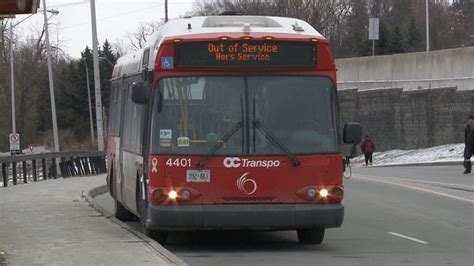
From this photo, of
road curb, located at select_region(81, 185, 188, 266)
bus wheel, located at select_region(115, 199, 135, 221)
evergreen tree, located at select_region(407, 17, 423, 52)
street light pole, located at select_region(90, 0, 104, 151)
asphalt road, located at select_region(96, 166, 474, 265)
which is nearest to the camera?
road curb, located at select_region(81, 185, 188, 266)

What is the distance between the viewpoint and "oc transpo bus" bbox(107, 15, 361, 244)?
1009 centimetres

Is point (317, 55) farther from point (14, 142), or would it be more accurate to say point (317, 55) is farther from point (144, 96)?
point (14, 142)

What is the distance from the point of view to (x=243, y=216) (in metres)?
10.0

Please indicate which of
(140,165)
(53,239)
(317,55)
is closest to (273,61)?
(317,55)

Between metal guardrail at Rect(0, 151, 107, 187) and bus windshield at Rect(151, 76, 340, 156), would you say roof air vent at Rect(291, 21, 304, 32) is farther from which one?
metal guardrail at Rect(0, 151, 107, 187)

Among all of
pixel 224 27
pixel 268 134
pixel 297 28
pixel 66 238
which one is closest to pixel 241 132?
pixel 268 134

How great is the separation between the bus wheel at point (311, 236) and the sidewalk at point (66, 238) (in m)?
2.31

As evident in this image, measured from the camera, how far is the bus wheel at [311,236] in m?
11.0

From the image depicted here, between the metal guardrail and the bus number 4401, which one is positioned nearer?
the bus number 4401

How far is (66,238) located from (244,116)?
3.03m

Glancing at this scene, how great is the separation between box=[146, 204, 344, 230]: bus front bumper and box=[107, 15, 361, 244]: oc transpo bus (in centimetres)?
1

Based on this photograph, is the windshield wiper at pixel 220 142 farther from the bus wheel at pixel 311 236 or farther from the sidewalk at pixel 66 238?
the bus wheel at pixel 311 236

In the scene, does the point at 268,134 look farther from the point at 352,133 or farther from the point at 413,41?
the point at 413,41

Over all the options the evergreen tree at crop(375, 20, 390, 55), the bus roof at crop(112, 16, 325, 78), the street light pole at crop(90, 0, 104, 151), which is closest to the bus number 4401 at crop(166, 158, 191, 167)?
the bus roof at crop(112, 16, 325, 78)
